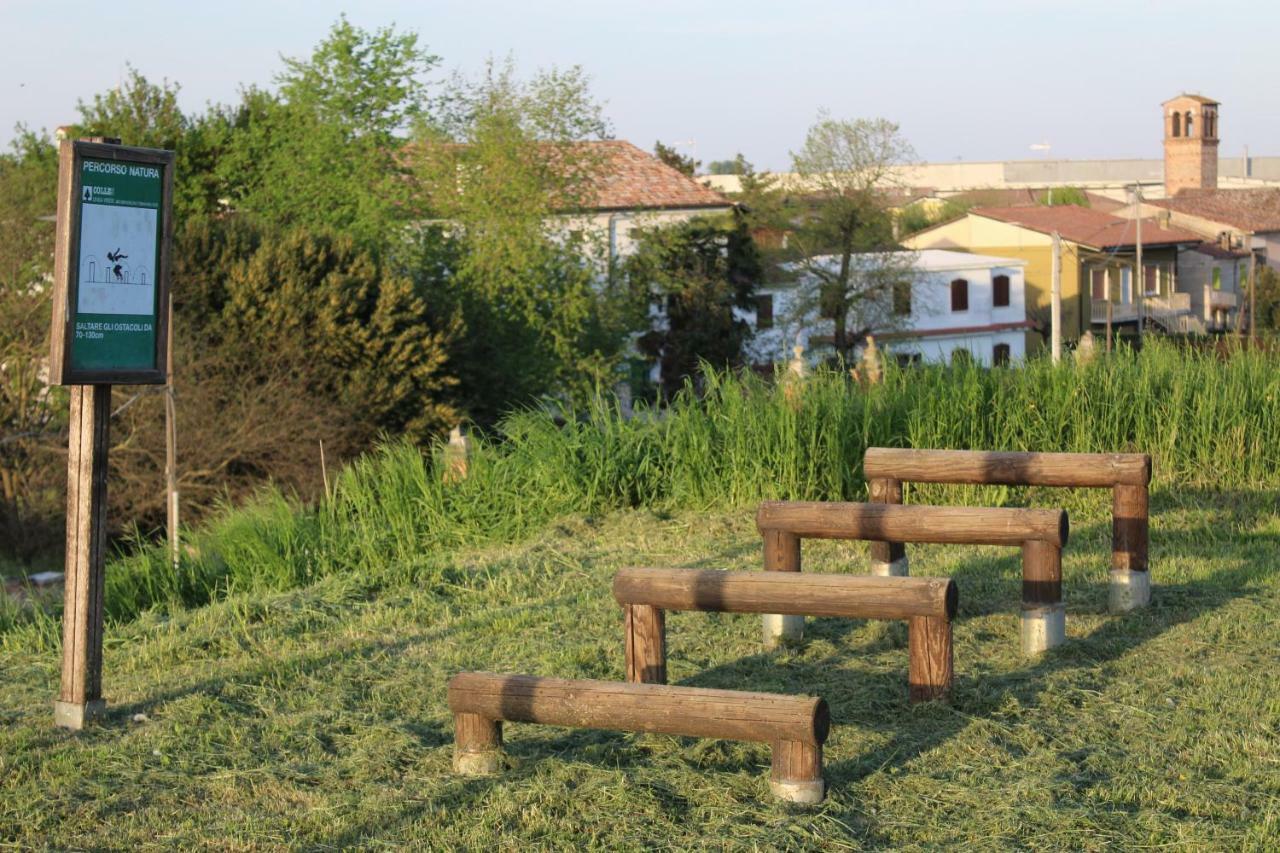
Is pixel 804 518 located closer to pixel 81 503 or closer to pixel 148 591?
pixel 81 503

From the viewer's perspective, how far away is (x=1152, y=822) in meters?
4.18

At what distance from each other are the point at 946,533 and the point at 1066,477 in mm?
1016

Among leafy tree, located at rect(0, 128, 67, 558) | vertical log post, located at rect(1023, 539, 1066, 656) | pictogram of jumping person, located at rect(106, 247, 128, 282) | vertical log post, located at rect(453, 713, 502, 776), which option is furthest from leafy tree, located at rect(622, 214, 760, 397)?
vertical log post, located at rect(453, 713, 502, 776)

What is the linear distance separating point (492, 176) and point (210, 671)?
34344 mm

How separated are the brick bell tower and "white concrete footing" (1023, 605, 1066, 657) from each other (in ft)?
284

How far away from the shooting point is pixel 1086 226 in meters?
68.2

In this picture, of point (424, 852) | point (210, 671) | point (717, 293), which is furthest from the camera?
point (717, 293)

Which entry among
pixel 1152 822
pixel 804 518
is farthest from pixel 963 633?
pixel 1152 822

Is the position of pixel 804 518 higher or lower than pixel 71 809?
higher

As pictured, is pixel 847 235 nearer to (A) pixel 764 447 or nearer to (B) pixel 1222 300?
(B) pixel 1222 300

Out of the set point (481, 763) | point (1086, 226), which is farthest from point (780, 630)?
point (1086, 226)

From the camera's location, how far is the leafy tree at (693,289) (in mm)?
46375

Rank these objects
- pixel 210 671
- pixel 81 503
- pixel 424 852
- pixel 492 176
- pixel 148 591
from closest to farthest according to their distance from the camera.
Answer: pixel 424 852 → pixel 81 503 → pixel 210 671 → pixel 148 591 → pixel 492 176

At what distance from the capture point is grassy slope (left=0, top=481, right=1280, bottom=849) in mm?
4301
